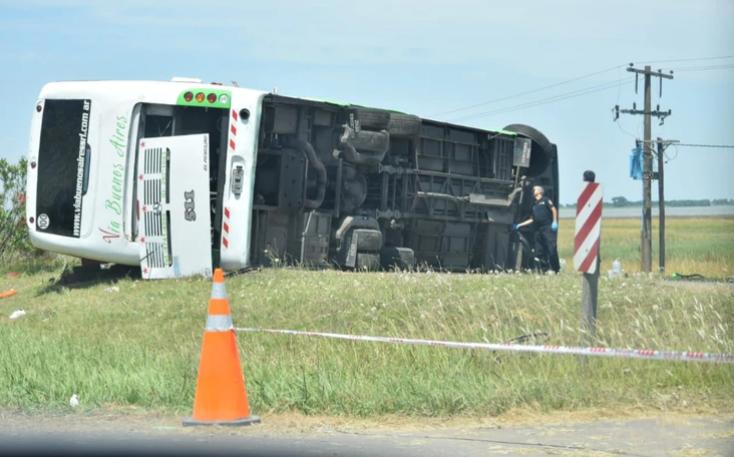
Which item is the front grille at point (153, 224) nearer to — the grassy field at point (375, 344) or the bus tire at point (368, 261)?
the grassy field at point (375, 344)

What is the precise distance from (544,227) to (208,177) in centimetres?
707

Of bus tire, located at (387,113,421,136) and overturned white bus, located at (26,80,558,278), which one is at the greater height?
bus tire, located at (387,113,421,136)

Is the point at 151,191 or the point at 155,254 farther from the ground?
the point at 151,191

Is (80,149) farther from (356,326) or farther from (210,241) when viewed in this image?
(356,326)

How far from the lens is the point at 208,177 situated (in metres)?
16.0

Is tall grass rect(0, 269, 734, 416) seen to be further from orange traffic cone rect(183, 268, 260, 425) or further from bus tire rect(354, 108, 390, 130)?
bus tire rect(354, 108, 390, 130)

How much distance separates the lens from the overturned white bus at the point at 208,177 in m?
16.2

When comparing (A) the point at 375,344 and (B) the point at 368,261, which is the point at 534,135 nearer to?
(B) the point at 368,261

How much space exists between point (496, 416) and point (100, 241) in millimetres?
9605

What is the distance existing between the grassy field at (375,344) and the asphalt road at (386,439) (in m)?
0.49

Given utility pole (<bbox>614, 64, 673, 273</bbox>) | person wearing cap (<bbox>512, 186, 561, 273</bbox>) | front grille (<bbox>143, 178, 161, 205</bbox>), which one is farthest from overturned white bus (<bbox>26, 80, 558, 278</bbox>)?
utility pole (<bbox>614, 64, 673, 273</bbox>)

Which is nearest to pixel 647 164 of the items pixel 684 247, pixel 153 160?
pixel 684 247

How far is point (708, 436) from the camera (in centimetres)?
745

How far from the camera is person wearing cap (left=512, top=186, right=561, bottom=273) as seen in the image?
2062 centimetres
